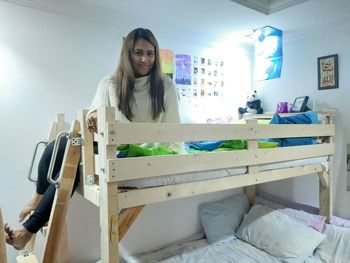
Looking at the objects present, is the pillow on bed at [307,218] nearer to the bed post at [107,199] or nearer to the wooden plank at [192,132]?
the wooden plank at [192,132]

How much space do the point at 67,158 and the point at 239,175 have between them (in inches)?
35.9

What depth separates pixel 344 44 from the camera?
7.27 feet

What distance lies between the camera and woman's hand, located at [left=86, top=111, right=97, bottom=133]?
1.13m

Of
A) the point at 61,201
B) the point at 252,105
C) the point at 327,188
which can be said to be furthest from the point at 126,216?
the point at 252,105

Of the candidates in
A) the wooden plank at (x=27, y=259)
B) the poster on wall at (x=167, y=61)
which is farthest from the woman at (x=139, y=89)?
the poster on wall at (x=167, y=61)

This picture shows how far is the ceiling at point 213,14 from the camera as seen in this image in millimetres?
1875

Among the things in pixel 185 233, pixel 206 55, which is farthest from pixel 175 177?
pixel 206 55

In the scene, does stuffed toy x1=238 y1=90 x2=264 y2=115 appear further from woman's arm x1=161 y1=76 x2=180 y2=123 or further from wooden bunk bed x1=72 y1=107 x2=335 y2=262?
woman's arm x1=161 y1=76 x2=180 y2=123

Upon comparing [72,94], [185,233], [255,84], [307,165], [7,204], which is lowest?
[185,233]

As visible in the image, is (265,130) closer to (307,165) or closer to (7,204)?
(307,165)

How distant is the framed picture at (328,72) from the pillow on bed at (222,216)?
4.23ft

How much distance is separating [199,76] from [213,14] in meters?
0.61

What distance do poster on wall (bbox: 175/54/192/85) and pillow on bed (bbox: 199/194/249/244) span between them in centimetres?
116

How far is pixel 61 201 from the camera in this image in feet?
3.92
